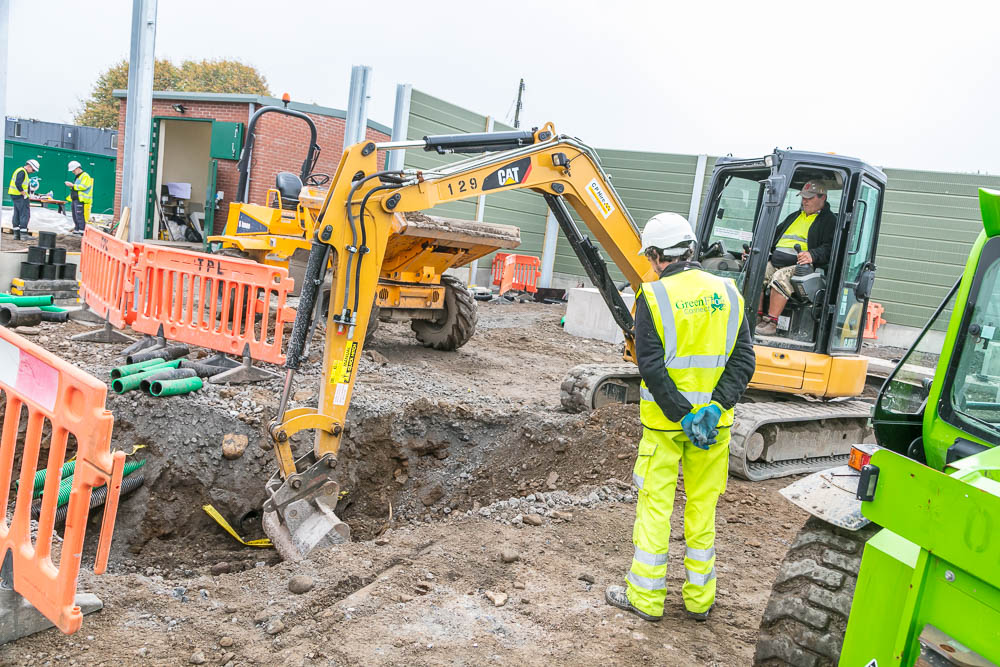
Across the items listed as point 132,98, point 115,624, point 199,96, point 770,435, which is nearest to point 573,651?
point 115,624

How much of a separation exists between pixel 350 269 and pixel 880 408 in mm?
2891

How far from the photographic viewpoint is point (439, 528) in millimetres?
4660

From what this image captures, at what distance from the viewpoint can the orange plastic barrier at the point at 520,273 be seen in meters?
18.3

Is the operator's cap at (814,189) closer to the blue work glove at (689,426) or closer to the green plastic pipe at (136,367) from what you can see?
the blue work glove at (689,426)

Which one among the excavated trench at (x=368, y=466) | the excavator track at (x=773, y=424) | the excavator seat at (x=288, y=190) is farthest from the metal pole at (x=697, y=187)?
the excavated trench at (x=368, y=466)

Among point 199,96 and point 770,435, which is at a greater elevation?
point 199,96

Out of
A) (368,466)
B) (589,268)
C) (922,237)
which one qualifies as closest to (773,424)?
(589,268)

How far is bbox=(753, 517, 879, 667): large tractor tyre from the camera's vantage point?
2791 millimetres

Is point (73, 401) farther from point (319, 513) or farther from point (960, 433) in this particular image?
point (960, 433)

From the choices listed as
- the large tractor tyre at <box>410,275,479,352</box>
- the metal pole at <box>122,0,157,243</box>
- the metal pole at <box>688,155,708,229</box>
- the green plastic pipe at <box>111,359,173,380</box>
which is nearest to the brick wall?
the metal pole at <box>122,0,157,243</box>

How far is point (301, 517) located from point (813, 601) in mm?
2900

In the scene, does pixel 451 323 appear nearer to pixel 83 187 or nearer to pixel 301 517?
pixel 301 517

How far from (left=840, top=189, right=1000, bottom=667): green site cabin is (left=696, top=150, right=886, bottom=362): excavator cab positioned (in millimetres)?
2988

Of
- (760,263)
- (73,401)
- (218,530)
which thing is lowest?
(218,530)
